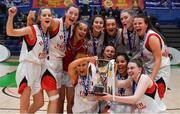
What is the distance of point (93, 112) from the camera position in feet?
13.1

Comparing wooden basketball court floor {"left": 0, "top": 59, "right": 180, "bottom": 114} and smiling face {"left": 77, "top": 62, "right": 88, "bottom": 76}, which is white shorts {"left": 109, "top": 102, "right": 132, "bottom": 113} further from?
wooden basketball court floor {"left": 0, "top": 59, "right": 180, "bottom": 114}

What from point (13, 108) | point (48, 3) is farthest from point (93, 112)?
point (48, 3)

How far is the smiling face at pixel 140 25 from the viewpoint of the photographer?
3738 mm

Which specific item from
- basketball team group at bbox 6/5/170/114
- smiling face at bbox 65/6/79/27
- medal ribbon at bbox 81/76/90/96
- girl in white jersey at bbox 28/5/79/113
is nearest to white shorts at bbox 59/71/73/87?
basketball team group at bbox 6/5/170/114

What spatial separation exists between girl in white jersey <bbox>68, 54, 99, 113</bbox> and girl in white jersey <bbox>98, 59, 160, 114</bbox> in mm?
456

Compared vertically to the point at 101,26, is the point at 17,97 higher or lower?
lower

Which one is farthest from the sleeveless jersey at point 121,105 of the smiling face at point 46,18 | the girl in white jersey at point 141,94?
the smiling face at point 46,18

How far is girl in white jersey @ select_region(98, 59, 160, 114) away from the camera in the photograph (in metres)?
3.38

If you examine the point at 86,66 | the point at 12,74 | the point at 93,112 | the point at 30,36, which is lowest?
the point at 12,74

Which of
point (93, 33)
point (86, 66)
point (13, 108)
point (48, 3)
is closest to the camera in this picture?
point (86, 66)

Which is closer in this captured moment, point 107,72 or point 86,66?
point 107,72

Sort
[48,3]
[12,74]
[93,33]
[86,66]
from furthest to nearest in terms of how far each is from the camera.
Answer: [48,3]
[12,74]
[93,33]
[86,66]

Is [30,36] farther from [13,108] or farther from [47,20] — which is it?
[13,108]

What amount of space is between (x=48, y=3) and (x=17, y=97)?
8.28 metres
